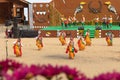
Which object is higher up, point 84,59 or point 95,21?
point 95,21

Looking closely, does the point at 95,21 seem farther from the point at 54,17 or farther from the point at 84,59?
the point at 84,59

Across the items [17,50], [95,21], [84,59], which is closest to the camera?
[84,59]

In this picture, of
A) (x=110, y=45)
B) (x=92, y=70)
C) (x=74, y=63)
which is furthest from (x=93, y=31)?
(x=92, y=70)

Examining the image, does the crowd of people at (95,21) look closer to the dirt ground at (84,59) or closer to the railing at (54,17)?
the railing at (54,17)

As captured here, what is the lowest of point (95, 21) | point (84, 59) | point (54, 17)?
point (84, 59)

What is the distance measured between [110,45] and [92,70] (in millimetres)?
8504

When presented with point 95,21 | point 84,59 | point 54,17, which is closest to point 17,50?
point 84,59

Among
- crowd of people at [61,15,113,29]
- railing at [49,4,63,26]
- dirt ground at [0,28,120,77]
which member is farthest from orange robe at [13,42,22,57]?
railing at [49,4,63,26]

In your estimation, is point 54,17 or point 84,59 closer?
point 84,59

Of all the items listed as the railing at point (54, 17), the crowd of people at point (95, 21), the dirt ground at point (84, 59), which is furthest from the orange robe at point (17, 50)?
the railing at point (54, 17)

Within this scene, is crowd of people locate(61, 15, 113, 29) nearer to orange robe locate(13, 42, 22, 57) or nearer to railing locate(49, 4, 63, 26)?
railing locate(49, 4, 63, 26)

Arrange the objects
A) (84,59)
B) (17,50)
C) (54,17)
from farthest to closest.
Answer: (54,17) → (17,50) → (84,59)

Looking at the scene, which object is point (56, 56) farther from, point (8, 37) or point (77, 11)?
point (77, 11)

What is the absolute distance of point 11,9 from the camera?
4106 centimetres
